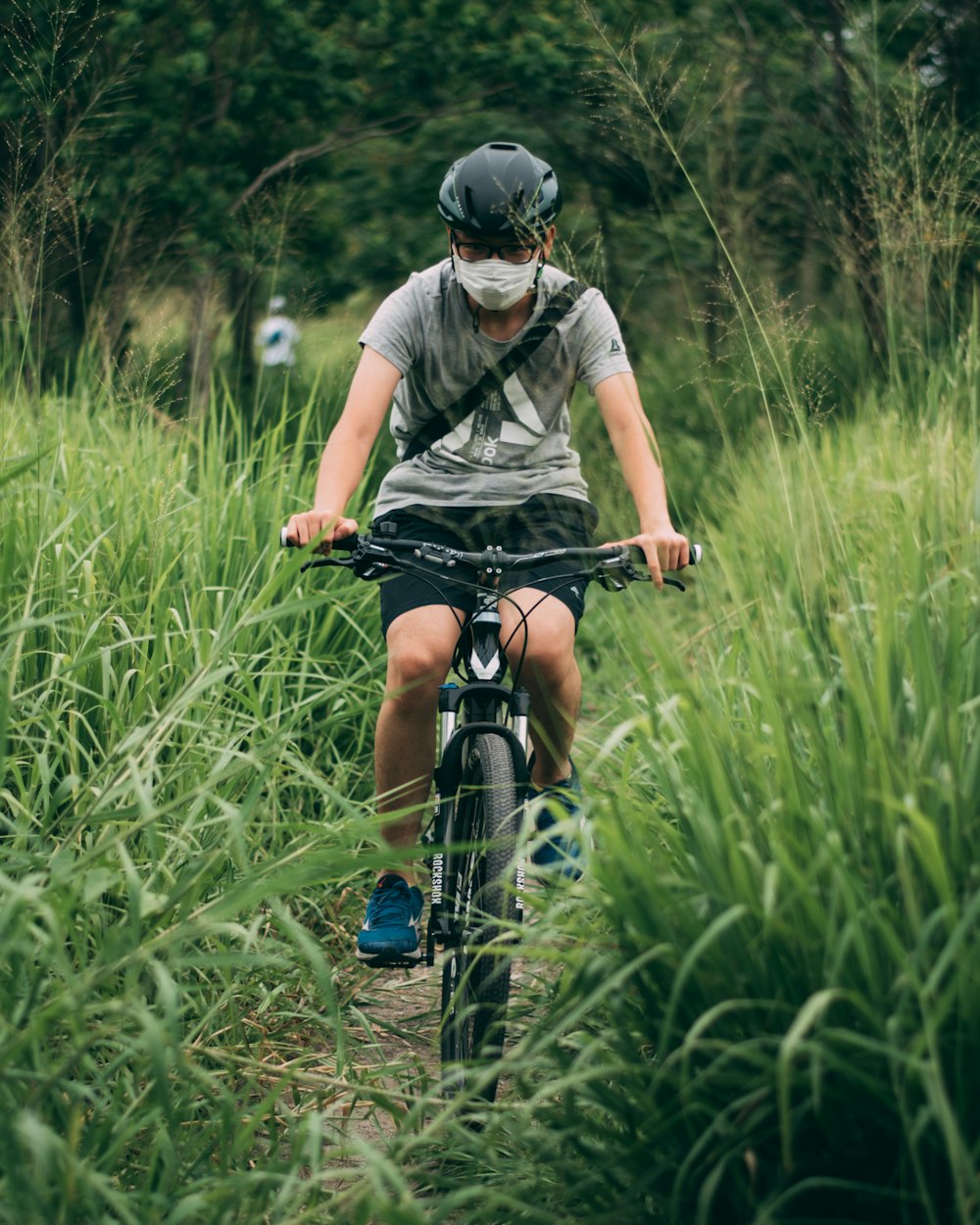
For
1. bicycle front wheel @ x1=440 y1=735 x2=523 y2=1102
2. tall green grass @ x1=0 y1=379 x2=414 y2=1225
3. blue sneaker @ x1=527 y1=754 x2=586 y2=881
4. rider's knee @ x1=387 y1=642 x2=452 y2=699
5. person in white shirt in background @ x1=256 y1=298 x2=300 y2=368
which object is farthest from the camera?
person in white shirt in background @ x1=256 y1=298 x2=300 y2=368

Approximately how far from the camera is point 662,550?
8.96 feet

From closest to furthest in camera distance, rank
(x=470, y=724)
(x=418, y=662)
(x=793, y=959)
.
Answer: (x=793, y=959) < (x=470, y=724) < (x=418, y=662)

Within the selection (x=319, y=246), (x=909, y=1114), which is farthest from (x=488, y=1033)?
(x=319, y=246)

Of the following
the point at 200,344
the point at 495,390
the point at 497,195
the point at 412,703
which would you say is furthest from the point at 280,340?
the point at 412,703

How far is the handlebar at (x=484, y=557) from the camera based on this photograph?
273cm

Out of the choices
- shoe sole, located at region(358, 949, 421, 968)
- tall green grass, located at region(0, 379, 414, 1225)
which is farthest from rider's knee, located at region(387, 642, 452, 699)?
shoe sole, located at region(358, 949, 421, 968)

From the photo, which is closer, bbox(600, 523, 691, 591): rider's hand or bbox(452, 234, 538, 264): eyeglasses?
bbox(600, 523, 691, 591): rider's hand

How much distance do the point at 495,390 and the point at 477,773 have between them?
40.6 inches

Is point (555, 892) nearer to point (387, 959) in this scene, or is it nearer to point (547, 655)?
point (547, 655)

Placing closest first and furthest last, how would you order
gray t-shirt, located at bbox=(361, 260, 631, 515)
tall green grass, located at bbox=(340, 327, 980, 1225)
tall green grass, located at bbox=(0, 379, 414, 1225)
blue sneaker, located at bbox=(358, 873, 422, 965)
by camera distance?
tall green grass, located at bbox=(340, 327, 980, 1225), tall green grass, located at bbox=(0, 379, 414, 1225), blue sneaker, located at bbox=(358, 873, 422, 965), gray t-shirt, located at bbox=(361, 260, 631, 515)

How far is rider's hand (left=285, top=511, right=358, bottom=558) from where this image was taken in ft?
8.63

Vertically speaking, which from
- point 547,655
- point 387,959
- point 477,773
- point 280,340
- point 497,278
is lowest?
point 387,959

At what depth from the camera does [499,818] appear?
2.62m

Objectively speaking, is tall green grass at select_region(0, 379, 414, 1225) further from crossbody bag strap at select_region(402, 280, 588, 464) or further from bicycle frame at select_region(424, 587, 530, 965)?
crossbody bag strap at select_region(402, 280, 588, 464)
